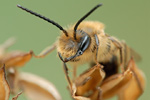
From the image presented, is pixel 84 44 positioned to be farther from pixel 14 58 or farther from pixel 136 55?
pixel 136 55

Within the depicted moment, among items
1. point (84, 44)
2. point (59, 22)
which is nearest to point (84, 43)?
point (84, 44)

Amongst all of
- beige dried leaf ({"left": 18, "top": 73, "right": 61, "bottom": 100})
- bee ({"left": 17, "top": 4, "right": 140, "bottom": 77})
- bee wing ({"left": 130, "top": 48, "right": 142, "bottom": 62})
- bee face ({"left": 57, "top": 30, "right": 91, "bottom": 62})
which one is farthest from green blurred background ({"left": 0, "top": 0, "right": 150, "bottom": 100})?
bee face ({"left": 57, "top": 30, "right": 91, "bottom": 62})

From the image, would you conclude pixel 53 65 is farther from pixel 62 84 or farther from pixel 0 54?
pixel 0 54

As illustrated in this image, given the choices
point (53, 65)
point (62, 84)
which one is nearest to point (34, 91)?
point (62, 84)

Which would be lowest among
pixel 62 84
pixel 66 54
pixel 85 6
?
pixel 62 84

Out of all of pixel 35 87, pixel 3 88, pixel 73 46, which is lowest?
pixel 35 87

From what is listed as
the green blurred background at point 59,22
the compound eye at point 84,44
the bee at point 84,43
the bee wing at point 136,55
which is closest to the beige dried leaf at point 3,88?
the bee at point 84,43
